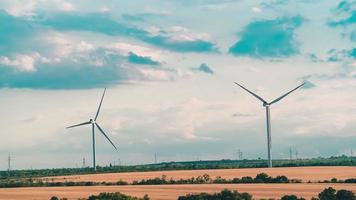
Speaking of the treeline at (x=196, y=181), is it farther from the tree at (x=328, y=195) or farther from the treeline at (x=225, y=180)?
the tree at (x=328, y=195)

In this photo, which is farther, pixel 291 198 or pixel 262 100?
pixel 262 100

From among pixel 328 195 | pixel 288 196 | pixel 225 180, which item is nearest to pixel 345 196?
pixel 328 195

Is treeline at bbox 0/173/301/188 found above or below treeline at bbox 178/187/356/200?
above

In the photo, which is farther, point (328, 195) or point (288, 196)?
point (328, 195)

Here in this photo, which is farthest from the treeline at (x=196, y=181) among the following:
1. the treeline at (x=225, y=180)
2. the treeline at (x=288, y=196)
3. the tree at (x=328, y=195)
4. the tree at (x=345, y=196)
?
the tree at (x=345, y=196)

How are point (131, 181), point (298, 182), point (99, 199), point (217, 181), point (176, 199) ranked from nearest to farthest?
1. point (99, 199)
2. point (176, 199)
3. point (298, 182)
4. point (217, 181)
5. point (131, 181)

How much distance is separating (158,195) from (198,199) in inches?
967

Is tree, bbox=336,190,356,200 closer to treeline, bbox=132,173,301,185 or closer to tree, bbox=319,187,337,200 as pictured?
tree, bbox=319,187,337,200

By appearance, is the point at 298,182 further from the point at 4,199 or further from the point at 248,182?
the point at 4,199

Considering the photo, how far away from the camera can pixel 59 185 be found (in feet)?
627

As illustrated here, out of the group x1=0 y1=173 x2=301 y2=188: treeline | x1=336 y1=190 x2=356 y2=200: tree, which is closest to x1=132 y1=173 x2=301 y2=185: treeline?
x1=0 y1=173 x2=301 y2=188: treeline

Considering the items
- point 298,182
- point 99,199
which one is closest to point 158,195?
point 99,199

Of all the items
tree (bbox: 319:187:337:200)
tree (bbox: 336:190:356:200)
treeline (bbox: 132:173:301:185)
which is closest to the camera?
tree (bbox: 336:190:356:200)

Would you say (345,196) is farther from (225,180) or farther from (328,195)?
(225,180)
